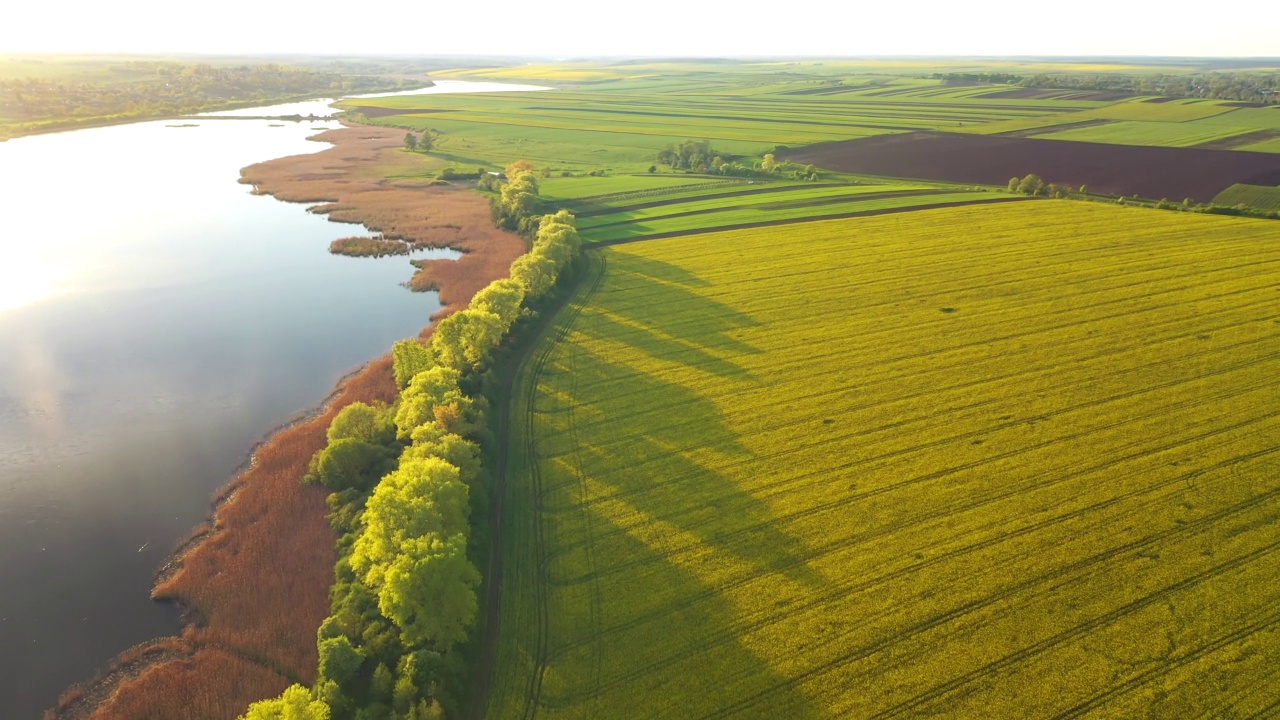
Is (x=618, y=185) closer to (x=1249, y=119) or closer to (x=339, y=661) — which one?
(x=339, y=661)

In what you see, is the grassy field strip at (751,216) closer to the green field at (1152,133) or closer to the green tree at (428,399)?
the green tree at (428,399)

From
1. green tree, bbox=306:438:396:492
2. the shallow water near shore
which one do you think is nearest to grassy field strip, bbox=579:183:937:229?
the shallow water near shore

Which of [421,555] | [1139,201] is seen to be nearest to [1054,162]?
[1139,201]

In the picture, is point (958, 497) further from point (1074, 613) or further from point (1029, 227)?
point (1029, 227)

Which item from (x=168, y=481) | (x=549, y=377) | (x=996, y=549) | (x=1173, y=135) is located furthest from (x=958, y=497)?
(x=1173, y=135)

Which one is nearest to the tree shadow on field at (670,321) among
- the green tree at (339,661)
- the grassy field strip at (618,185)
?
the green tree at (339,661)

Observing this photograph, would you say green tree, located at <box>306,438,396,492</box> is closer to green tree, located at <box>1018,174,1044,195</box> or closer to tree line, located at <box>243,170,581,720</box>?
tree line, located at <box>243,170,581,720</box>

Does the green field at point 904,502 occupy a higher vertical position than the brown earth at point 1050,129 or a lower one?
lower

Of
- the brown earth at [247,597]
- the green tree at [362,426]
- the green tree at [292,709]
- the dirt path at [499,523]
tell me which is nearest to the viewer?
the green tree at [292,709]
